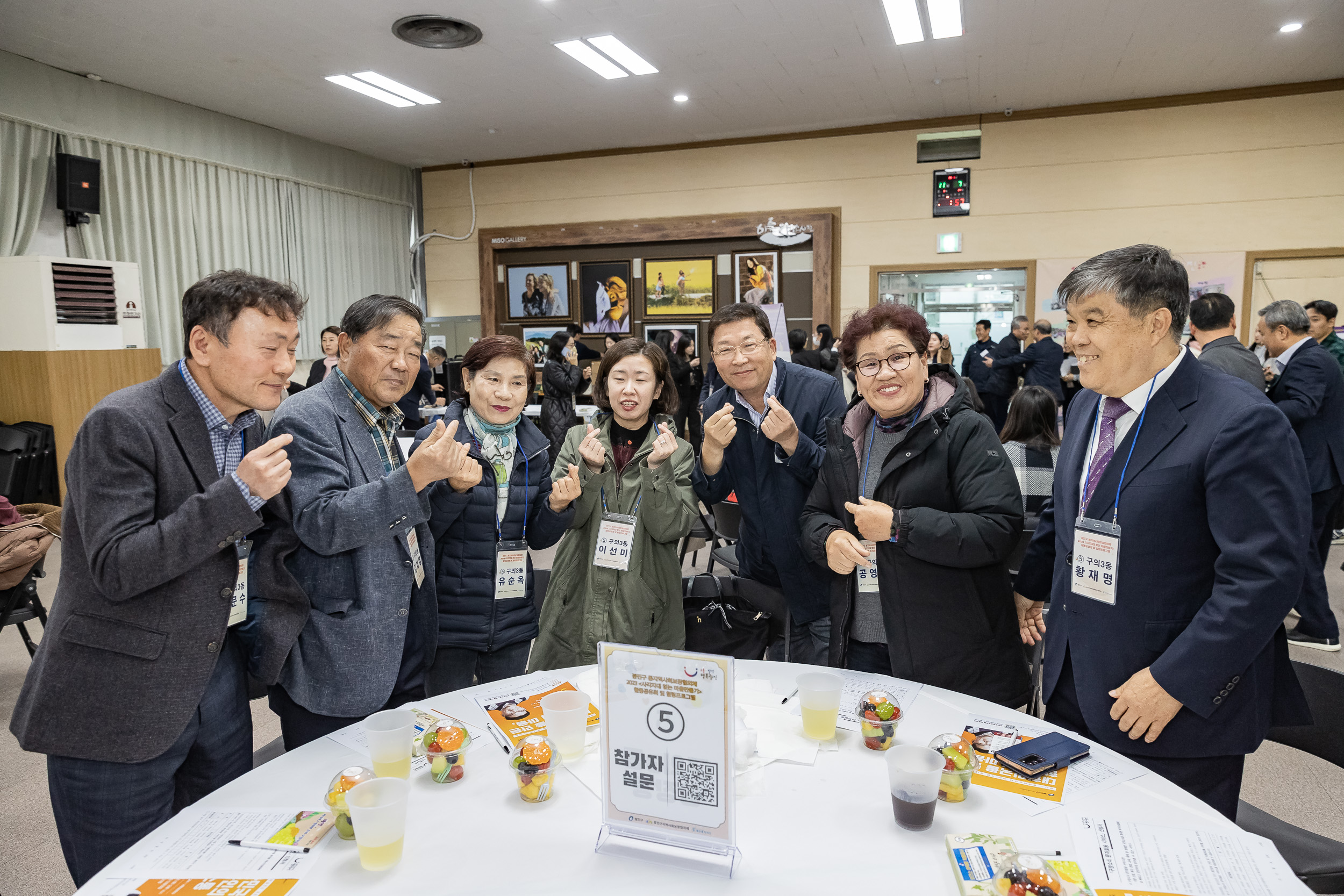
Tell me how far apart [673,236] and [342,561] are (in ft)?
28.4

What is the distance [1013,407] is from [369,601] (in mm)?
2870

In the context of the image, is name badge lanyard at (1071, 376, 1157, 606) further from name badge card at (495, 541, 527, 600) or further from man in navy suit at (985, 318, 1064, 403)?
man in navy suit at (985, 318, 1064, 403)

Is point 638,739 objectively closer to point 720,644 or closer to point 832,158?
point 720,644

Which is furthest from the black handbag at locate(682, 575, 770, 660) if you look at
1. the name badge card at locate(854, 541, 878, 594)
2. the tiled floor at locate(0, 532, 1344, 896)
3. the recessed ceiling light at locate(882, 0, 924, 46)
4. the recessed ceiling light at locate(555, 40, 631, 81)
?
the recessed ceiling light at locate(555, 40, 631, 81)

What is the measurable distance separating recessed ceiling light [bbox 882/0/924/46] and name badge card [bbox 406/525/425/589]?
5594 millimetres

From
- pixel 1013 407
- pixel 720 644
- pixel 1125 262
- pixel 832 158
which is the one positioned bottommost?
pixel 720 644

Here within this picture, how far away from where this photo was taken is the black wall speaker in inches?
268

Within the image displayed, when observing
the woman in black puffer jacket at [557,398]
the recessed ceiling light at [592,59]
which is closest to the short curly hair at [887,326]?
the woman in black puffer jacket at [557,398]

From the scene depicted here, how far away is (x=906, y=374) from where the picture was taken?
2021 mm

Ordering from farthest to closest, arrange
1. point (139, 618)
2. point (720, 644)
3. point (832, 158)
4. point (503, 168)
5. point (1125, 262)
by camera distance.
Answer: point (503, 168) < point (832, 158) < point (720, 644) < point (1125, 262) < point (139, 618)

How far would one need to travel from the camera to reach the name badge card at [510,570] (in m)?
2.20

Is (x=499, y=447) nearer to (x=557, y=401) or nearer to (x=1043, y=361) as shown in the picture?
(x=557, y=401)

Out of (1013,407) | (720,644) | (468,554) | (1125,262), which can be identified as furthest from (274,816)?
(1013,407)

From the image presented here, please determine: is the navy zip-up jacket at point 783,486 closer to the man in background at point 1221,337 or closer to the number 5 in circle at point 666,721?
the number 5 in circle at point 666,721
